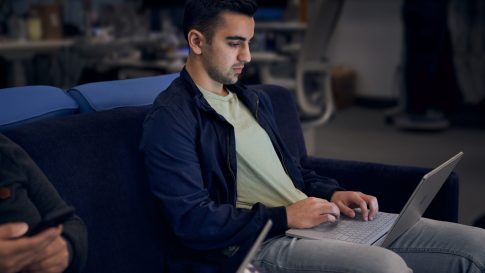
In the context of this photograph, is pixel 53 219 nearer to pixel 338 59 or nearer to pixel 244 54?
pixel 244 54

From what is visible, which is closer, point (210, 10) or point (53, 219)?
point (53, 219)

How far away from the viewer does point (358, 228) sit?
151 cm

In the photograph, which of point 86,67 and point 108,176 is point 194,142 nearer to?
point 108,176

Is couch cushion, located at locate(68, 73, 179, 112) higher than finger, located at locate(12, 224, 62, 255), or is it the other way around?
couch cushion, located at locate(68, 73, 179, 112)

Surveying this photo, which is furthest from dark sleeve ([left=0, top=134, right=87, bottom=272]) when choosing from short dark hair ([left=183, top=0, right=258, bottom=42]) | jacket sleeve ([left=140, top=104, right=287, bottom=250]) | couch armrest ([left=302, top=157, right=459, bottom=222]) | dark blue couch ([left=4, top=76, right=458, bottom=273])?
couch armrest ([left=302, top=157, right=459, bottom=222])

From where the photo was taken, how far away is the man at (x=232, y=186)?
4.44 feet

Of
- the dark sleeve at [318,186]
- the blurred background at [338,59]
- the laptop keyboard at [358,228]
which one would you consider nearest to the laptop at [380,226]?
the laptop keyboard at [358,228]

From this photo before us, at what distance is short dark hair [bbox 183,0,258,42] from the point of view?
4.89ft

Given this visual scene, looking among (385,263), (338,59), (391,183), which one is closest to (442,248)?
(385,263)

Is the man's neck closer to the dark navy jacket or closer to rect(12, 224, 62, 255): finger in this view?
the dark navy jacket

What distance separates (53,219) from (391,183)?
1.09 meters

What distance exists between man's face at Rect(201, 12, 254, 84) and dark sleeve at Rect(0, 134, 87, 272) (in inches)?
21.1

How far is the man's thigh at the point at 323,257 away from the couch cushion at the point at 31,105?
575 millimetres

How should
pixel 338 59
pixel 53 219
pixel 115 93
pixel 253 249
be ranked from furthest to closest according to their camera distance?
pixel 338 59, pixel 115 93, pixel 53 219, pixel 253 249
